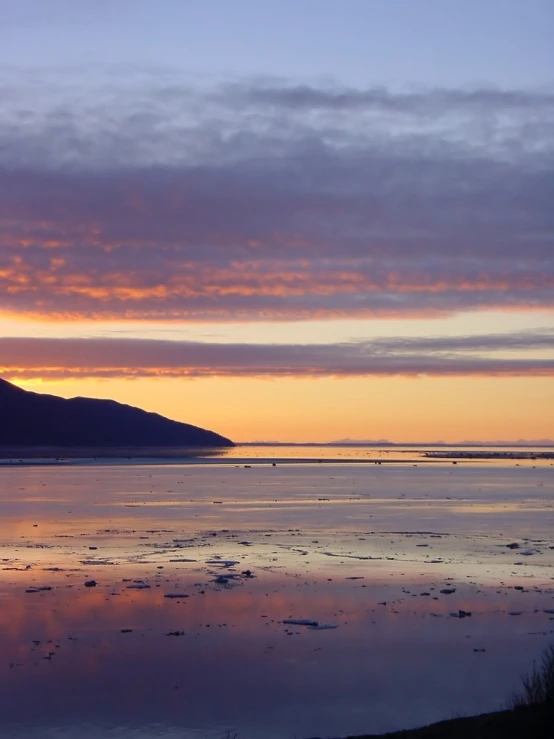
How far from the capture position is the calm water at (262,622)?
995cm

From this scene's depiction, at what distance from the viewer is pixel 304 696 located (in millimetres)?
10367

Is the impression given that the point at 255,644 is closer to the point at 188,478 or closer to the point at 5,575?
the point at 5,575

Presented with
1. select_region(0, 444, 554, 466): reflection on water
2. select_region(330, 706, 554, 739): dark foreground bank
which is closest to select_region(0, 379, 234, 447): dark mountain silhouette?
select_region(0, 444, 554, 466): reflection on water

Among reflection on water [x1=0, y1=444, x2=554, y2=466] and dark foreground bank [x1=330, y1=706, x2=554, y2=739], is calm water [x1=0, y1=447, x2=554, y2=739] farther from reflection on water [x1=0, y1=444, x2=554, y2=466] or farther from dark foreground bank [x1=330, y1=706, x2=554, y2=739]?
reflection on water [x1=0, y1=444, x2=554, y2=466]

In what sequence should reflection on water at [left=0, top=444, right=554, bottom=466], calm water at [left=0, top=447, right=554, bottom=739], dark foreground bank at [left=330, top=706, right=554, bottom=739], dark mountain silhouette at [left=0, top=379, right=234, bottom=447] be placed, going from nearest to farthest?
dark foreground bank at [left=330, top=706, right=554, bottom=739] → calm water at [left=0, top=447, right=554, bottom=739] → reflection on water at [left=0, top=444, right=554, bottom=466] → dark mountain silhouette at [left=0, top=379, right=234, bottom=447]

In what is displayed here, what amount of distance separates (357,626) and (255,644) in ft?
5.71

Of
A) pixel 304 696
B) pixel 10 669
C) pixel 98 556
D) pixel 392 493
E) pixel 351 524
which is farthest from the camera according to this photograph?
pixel 392 493

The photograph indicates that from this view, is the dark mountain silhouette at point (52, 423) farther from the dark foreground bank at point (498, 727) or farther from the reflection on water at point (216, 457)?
the dark foreground bank at point (498, 727)

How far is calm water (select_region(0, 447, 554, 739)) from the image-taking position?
392 inches

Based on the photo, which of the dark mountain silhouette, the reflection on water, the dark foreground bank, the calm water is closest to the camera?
the dark foreground bank

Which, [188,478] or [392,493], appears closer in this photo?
[392,493]

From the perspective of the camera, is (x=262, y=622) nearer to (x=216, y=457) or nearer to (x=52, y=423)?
(x=216, y=457)

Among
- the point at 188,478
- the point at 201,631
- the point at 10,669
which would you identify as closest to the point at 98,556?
the point at 201,631

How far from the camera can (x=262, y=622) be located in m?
13.7
